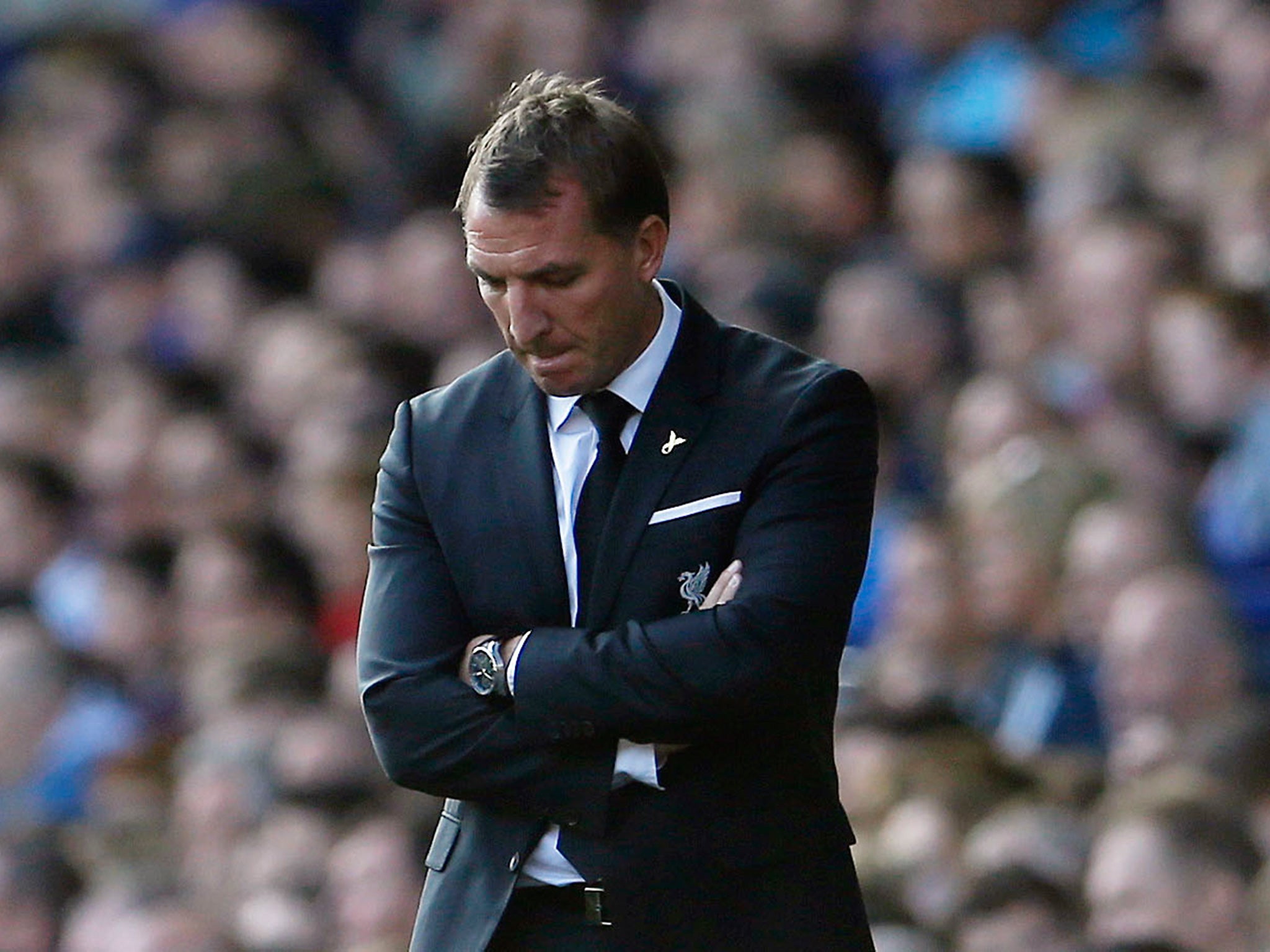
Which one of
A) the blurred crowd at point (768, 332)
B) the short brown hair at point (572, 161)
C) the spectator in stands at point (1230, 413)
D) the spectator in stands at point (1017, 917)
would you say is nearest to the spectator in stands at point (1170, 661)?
the blurred crowd at point (768, 332)

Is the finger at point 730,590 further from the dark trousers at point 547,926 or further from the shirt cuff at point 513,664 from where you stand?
the dark trousers at point 547,926

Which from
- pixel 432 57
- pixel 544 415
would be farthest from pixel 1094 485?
pixel 432 57

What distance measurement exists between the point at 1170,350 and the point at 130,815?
3.02 metres

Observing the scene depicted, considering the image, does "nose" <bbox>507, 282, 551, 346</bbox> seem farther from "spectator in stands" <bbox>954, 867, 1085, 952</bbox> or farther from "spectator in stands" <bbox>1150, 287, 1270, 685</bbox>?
"spectator in stands" <bbox>1150, 287, 1270, 685</bbox>

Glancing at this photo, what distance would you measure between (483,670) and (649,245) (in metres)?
0.53

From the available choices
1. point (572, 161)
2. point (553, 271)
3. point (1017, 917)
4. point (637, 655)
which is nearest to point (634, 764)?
point (637, 655)

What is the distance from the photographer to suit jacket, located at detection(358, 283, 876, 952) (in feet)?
9.77

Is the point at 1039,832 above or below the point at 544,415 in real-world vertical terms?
below

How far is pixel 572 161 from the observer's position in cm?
297

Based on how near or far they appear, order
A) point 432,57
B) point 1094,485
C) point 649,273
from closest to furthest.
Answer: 1. point 649,273
2. point 1094,485
3. point 432,57

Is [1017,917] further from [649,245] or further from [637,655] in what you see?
[649,245]

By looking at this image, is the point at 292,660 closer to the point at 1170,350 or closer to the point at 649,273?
the point at 1170,350

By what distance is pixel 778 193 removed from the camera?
327 inches

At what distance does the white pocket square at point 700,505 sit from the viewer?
3037mm
